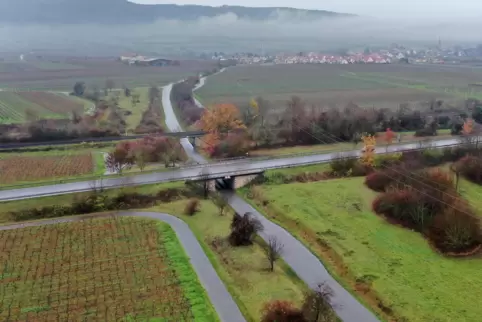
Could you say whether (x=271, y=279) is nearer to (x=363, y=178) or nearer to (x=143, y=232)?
(x=143, y=232)

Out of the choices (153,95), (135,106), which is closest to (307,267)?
(135,106)

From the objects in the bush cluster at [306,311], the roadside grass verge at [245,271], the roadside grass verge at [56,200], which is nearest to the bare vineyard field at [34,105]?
the roadside grass verge at [56,200]

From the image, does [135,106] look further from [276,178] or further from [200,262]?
[200,262]

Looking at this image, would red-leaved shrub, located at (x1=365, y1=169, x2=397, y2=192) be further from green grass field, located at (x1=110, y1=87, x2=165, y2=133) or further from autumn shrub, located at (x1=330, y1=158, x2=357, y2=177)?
green grass field, located at (x1=110, y1=87, x2=165, y2=133)

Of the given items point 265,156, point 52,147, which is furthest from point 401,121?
point 52,147

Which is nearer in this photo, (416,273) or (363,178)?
(416,273)

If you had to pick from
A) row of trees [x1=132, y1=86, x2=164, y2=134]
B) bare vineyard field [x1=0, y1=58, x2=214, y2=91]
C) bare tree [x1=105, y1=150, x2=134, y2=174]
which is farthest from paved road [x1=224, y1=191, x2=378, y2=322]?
bare vineyard field [x1=0, y1=58, x2=214, y2=91]

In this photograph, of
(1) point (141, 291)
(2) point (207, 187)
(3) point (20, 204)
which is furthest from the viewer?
(2) point (207, 187)

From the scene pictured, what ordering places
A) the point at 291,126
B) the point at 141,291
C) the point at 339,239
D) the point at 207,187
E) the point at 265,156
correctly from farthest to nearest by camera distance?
the point at 291,126
the point at 265,156
the point at 207,187
the point at 339,239
the point at 141,291
